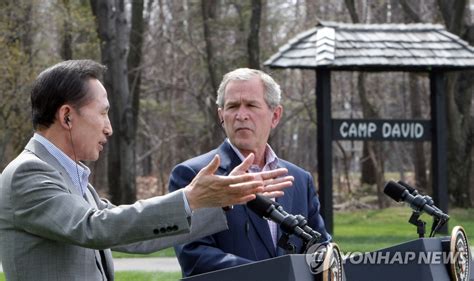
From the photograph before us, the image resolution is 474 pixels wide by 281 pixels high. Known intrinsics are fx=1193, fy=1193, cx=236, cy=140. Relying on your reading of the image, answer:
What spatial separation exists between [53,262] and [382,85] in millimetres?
37434

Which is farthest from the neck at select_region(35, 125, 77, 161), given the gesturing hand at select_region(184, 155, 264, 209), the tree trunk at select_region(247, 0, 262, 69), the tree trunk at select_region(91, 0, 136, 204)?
the tree trunk at select_region(247, 0, 262, 69)

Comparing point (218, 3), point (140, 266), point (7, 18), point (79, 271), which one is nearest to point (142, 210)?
point (79, 271)

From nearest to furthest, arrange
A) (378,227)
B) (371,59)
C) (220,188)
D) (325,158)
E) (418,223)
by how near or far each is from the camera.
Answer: (220,188), (418,223), (325,158), (371,59), (378,227)

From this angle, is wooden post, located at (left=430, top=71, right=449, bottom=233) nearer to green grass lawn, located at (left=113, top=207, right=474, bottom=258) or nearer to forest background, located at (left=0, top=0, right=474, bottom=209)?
green grass lawn, located at (left=113, top=207, right=474, bottom=258)

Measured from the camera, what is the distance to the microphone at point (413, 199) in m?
5.54

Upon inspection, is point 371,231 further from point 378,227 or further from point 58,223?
point 58,223

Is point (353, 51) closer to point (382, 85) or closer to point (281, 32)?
point (281, 32)

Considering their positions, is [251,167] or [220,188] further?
[251,167]

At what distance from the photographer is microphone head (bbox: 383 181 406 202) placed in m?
5.70

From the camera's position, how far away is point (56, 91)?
4422mm

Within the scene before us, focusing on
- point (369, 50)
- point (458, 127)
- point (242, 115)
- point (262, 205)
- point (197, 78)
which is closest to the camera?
point (262, 205)

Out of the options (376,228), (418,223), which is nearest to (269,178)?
(418,223)

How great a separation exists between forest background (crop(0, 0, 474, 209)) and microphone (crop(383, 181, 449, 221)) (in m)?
19.6

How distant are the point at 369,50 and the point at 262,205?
13.0 metres
